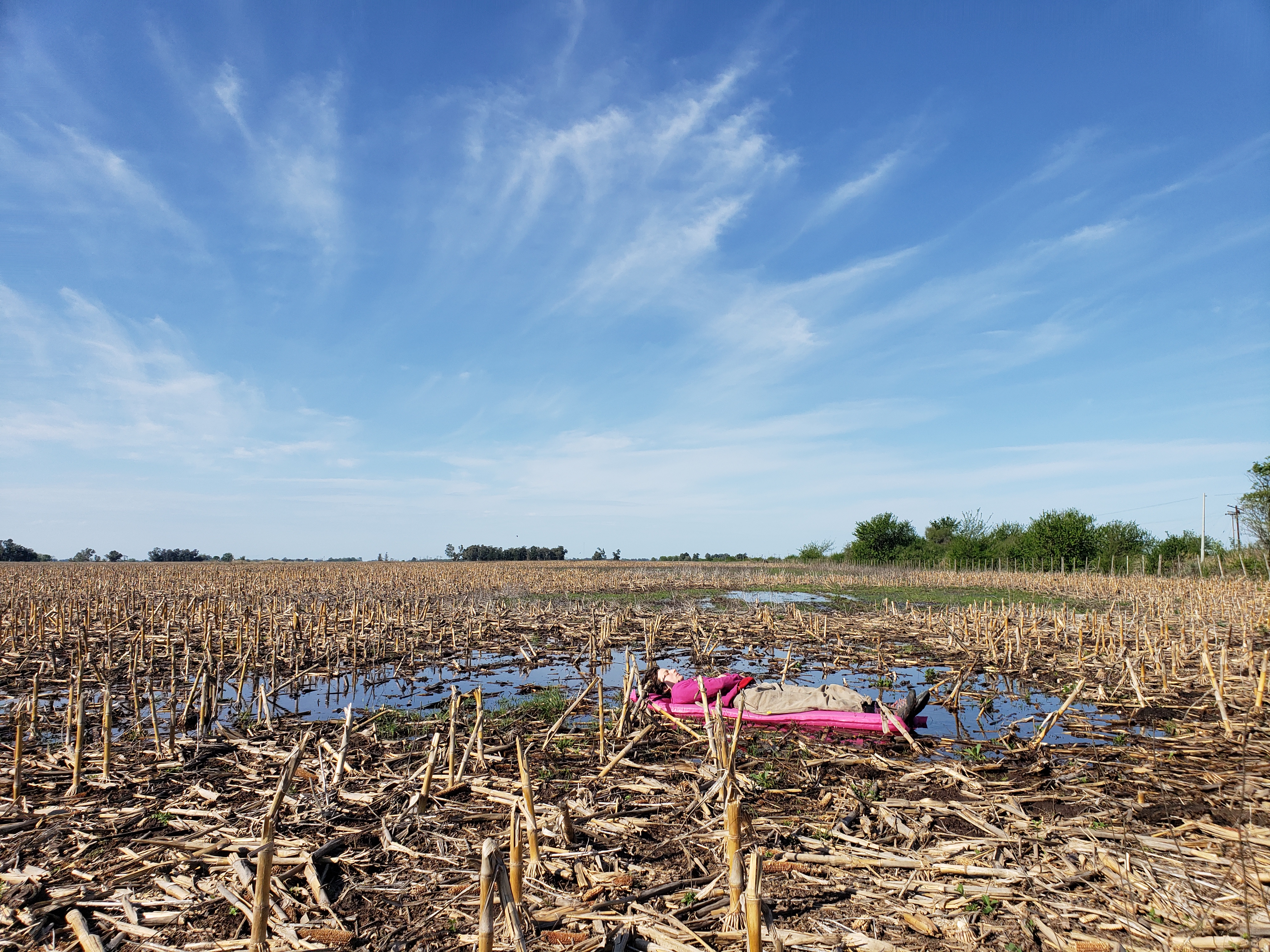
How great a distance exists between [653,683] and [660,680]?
0.59ft

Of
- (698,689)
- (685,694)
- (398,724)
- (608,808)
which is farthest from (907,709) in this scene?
(398,724)

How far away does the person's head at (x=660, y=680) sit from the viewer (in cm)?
842

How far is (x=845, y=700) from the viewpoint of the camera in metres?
7.82

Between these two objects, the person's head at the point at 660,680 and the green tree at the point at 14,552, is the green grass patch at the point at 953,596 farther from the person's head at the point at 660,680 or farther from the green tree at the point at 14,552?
the green tree at the point at 14,552

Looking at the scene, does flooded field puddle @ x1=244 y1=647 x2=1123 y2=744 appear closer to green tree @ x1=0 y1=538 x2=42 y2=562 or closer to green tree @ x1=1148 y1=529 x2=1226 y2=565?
green tree @ x1=1148 y1=529 x2=1226 y2=565

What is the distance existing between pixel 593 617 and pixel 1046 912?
43.3 ft

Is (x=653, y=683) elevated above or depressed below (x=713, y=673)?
above

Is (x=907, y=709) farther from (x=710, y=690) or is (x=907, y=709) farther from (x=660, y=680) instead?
(x=660, y=680)

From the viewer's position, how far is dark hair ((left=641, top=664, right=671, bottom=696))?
27.5ft

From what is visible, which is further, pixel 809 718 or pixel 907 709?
pixel 809 718

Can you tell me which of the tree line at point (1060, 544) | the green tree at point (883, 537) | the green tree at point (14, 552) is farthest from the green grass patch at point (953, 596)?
the green tree at point (14, 552)

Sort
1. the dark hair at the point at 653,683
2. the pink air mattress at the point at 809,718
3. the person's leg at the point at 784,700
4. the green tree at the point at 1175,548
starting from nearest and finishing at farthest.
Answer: the pink air mattress at the point at 809,718 → the person's leg at the point at 784,700 → the dark hair at the point at 653,683 → the green tree at the point at 1175,548

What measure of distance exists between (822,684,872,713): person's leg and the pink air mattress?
0.07 m

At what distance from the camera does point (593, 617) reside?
16578mm
